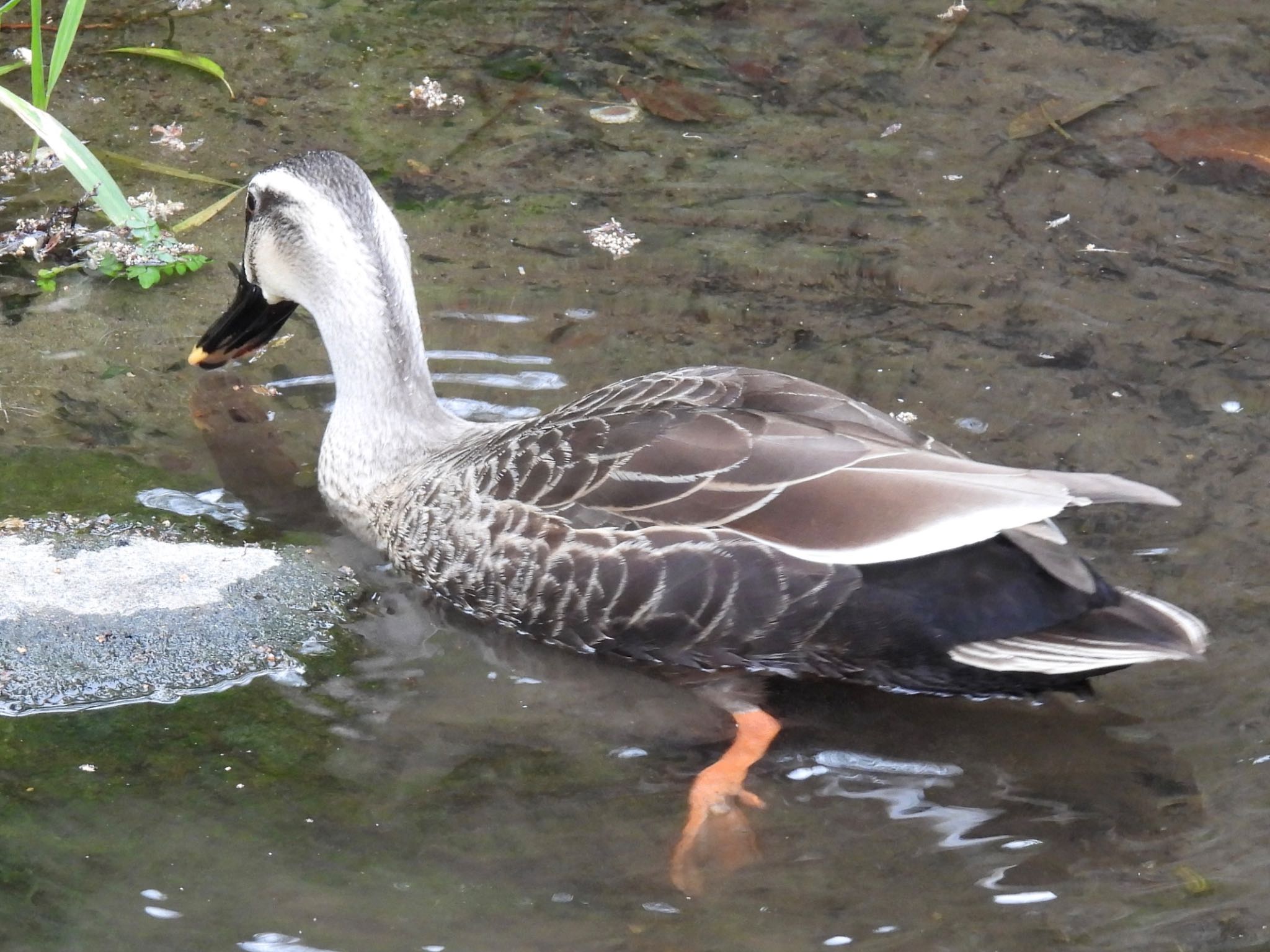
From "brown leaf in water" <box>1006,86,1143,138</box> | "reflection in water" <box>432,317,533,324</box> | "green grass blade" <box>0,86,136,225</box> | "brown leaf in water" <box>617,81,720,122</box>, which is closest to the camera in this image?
"green grass blade" <box>0,86,136,225</box>

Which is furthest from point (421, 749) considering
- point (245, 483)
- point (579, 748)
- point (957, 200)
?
point (957, 200)

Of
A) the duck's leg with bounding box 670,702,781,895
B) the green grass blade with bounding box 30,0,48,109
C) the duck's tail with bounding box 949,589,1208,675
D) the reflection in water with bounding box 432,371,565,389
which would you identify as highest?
the green grass blade with bounding box 30,0,48,109

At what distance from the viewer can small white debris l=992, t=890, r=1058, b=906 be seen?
3625 mm

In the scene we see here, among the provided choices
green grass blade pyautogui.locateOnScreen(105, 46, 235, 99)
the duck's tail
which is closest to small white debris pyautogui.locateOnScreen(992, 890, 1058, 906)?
the duck's tail

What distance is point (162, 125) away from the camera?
22.8 ft

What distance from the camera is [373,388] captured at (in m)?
5.17

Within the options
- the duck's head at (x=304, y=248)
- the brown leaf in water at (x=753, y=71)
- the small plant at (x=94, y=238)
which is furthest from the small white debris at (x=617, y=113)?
the duck's head at (x=304, y=248)

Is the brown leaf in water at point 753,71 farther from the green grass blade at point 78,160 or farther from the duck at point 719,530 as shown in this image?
the green grass blade at point 78,160

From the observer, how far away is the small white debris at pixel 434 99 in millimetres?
7133

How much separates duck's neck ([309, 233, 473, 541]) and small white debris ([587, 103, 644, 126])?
2.16m

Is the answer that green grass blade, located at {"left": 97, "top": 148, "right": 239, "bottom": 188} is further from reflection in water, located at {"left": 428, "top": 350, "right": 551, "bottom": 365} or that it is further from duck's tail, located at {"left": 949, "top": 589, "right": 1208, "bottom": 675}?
duck's tail, located at {"left": 949, "top": 589, "right": 1208, "bottom": 675}

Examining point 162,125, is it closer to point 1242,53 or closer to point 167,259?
point 167,259

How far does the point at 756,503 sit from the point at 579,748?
2.73 feet

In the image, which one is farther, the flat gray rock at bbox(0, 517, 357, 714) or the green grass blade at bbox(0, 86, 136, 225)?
the green grass blade at bbox(0, 86, 136, 225)
